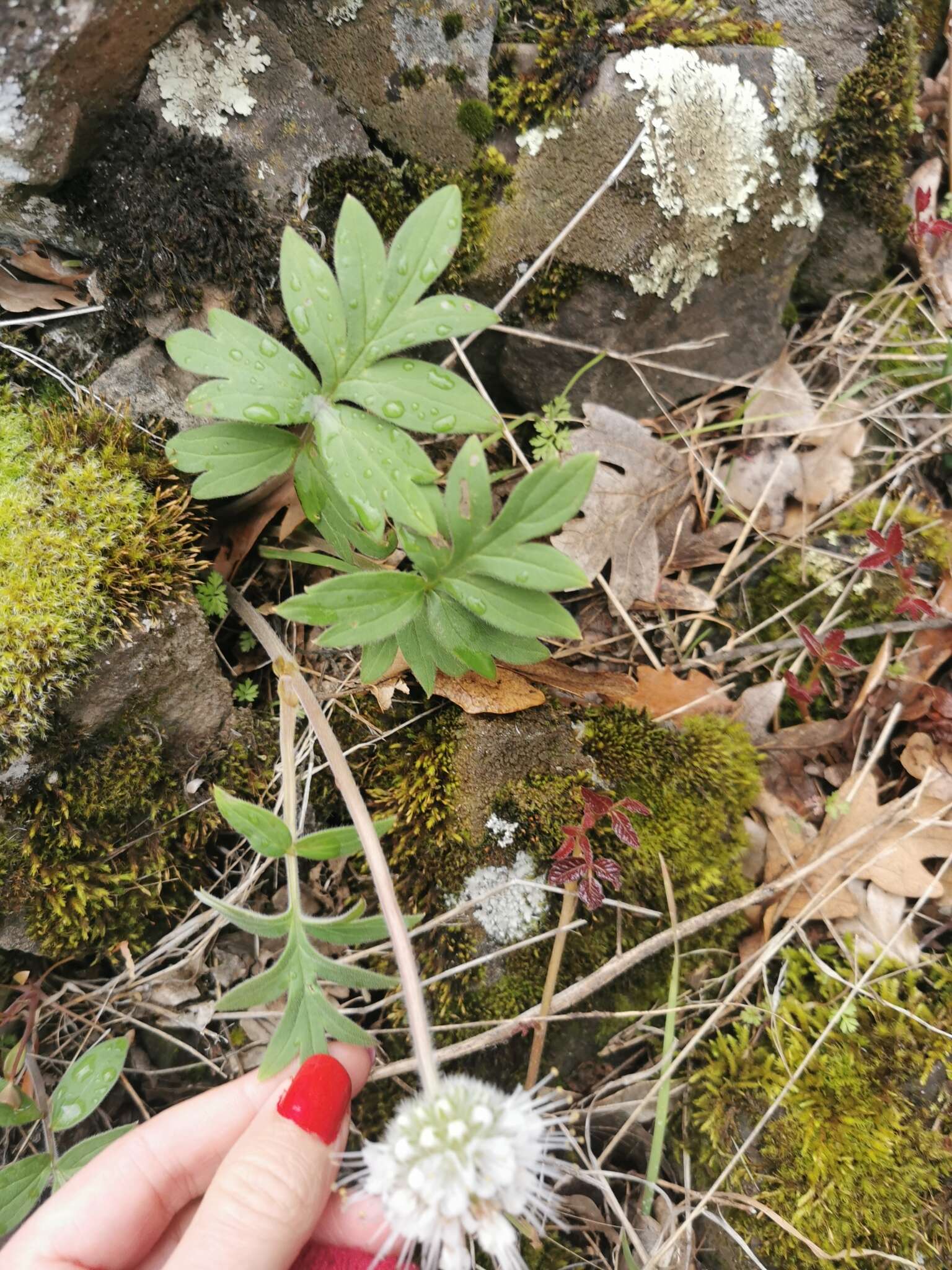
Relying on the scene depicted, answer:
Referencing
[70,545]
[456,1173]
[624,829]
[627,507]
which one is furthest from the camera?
[627,507]

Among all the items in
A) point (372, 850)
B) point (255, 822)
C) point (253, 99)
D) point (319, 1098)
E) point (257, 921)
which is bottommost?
point (319, 1098)

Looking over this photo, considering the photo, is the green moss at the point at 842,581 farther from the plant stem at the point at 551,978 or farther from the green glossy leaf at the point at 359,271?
the green glossy leaf at the point at 359,271

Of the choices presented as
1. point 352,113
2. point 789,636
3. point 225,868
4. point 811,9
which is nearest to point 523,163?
point 352,113

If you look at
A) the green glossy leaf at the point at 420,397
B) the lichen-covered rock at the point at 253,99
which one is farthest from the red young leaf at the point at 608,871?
the lichen-covered rock at the point at 253,99

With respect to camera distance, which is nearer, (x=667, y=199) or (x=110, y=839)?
(x=110, y=839)

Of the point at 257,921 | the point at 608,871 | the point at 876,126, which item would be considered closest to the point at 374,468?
the point at 257,921

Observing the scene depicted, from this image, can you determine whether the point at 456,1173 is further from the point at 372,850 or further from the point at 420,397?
the point at 420,397
